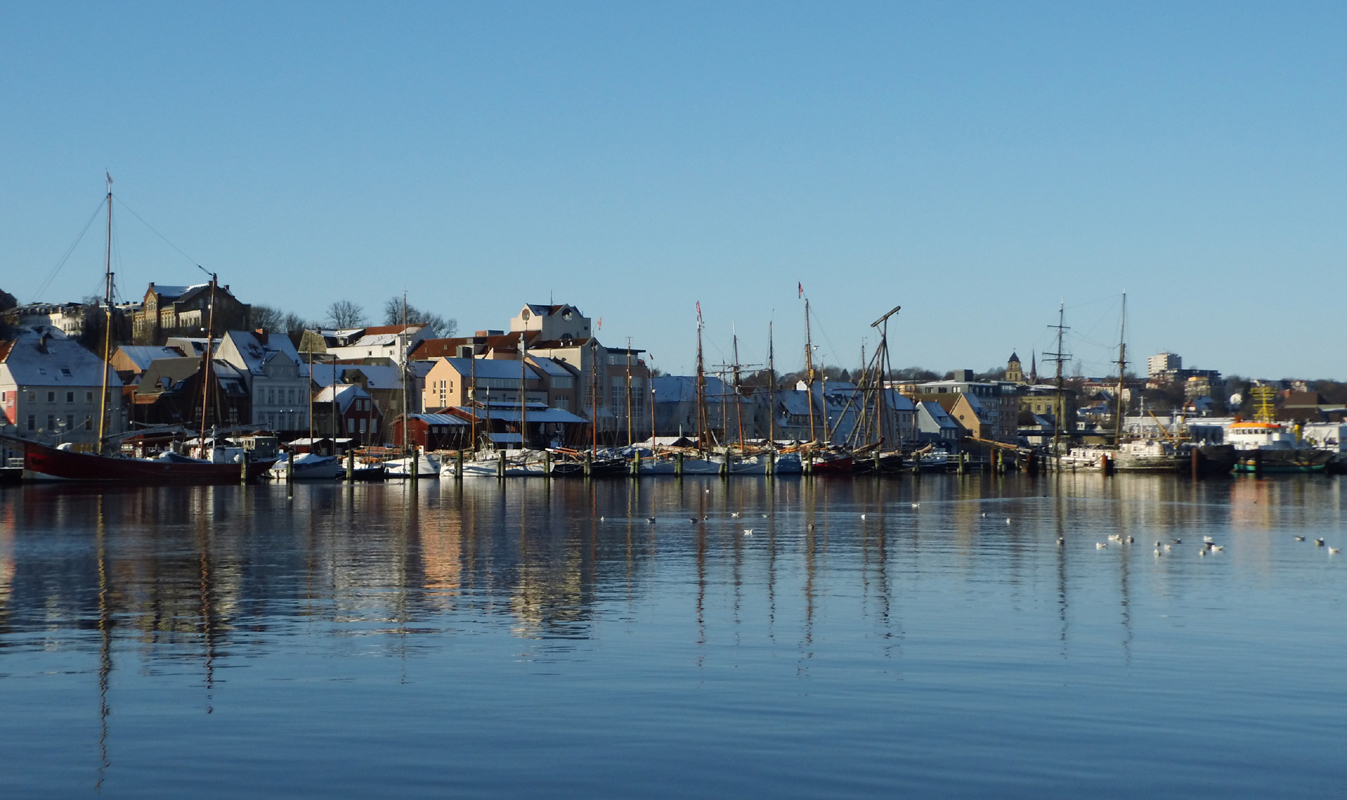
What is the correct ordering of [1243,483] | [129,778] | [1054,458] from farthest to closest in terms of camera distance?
[1054,458]
[1243,483]
[129,778]

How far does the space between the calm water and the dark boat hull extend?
53500 mm

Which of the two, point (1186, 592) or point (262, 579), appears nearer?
point (1186, 592)

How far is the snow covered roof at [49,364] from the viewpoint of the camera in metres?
125

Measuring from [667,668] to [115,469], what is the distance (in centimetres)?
8833

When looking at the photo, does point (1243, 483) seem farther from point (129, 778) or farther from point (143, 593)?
point (129, 778)

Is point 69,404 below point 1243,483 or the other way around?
the other way around

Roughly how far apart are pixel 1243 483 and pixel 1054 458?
30962mm

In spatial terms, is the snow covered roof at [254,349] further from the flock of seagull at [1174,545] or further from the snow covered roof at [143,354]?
the flock of seagull at [1174,545]

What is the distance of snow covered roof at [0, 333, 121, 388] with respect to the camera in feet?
411

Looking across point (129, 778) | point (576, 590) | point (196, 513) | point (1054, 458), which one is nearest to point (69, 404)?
point (196, 513)

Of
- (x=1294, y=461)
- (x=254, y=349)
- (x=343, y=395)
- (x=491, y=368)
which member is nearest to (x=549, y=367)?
(x=491, y=368)

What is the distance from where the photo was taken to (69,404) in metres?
128

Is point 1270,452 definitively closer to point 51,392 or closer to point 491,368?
point 491,368

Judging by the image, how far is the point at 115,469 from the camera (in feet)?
332
